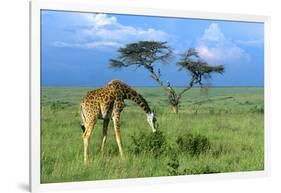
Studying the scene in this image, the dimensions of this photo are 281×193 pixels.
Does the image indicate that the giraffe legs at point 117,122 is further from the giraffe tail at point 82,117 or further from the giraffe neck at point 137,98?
the giraffe tail at point 82,117

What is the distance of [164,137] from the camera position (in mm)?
6273

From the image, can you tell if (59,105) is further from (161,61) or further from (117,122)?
(161,61)

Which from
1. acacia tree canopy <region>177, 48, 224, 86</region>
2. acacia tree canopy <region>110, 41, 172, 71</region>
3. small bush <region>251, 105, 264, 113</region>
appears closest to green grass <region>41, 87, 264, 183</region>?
small bush <region>251, 105, 264, 113</region>

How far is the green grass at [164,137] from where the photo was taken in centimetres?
581

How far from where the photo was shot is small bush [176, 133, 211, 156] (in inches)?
249

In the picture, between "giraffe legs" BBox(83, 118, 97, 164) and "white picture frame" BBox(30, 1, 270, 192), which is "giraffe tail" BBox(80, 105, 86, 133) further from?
"white picture frame" BBox(30, 1, 270, 192)

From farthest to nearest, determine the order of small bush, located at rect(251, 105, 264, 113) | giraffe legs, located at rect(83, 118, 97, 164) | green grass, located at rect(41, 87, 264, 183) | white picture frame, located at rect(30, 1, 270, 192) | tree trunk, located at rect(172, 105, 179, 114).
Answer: small bush, located at rect(251, 105, 264, 113) < tree trunk, located at rect(172, 105, 179, 114) < giraffe legs, located at rect(83, 118, 97, 164) < green grass, located at rect(41, 87, 264, 183) < white picture frame, located at rect(30, 1, 270, 192)

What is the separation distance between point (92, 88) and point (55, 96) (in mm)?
405

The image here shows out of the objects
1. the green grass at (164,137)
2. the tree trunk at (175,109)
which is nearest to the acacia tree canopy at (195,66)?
the green grass at (164,137)

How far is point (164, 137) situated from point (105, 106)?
2.41 feet

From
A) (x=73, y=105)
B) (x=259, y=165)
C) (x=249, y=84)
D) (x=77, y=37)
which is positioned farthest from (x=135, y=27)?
(x=259, y=165)

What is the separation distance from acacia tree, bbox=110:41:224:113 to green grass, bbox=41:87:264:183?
97 millimetres

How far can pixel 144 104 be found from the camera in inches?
245

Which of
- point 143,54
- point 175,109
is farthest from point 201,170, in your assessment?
point 143,54
